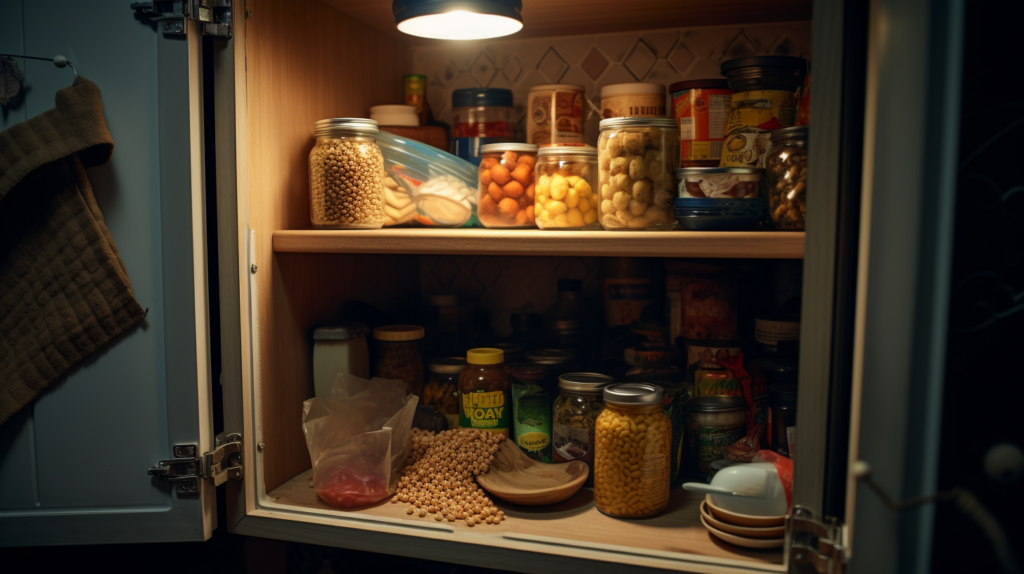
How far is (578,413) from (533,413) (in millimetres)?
84

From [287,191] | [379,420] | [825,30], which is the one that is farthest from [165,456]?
[825,30]

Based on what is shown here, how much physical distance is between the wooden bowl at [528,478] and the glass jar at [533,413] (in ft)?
0.05

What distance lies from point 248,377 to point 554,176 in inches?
20.9

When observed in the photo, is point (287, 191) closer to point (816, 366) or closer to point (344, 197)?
point (344, 197)

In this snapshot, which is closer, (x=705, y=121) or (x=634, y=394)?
(x=634, y=394)

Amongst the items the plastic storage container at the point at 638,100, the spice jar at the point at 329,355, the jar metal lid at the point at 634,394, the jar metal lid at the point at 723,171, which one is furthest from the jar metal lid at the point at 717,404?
the spice jar at the point at 329,355

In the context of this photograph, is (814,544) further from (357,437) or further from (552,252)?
(357,437)

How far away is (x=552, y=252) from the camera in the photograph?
2.97ft

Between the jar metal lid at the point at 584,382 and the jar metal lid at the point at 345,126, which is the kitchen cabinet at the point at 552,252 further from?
the jar metal lid at the point at 584,382

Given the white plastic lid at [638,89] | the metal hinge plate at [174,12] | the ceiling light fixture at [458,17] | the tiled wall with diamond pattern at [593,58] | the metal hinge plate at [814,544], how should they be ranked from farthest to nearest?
the tiled wall with diamond pattern at [593,58] < the white plastic lid at [638,89] < the ceiling light fixture at [458,17] < the metal hinge plate at [174,12] < the metal hinge plate at [814,544]

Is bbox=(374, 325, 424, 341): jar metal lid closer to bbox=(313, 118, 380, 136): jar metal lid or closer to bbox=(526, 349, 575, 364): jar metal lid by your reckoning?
A: bbox=(526, 349, 575, 364): jar metal lid

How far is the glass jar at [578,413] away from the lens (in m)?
1.03

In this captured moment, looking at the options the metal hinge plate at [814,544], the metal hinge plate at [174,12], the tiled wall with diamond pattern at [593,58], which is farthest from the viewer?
the tiled wall with diamond pattern at [593,58]

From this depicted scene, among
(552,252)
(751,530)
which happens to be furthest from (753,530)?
(552,252)
